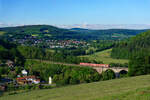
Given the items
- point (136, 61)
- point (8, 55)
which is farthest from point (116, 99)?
point (8, 55)

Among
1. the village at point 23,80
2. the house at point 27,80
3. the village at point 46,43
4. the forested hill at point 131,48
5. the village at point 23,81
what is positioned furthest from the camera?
the village at point 46,43

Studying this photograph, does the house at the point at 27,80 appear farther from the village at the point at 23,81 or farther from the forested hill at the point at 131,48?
the forested hill at the point at 131,48

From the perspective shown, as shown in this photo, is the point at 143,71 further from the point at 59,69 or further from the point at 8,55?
the point at 8,55

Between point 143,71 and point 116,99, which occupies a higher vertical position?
point 116,99

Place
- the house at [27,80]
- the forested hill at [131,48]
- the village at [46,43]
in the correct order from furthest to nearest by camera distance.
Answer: the village at [46,43] < the forested hill at [131,48] < the house at [27,80]

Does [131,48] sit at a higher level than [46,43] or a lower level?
higher

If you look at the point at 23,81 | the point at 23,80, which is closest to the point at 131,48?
the point at 23,80

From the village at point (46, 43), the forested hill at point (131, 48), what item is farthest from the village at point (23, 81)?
the village at point (46, 43)

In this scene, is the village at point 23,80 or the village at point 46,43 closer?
the village at point 23,80

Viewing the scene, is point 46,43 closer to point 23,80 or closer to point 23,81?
point 23,80

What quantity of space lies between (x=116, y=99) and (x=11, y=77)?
3649cm

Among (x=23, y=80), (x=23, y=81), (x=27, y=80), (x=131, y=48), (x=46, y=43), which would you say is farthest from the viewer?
(x=46, y=43)

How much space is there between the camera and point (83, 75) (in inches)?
1619

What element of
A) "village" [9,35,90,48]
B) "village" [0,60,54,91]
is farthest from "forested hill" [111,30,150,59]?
"village" [9,35,90,48]
